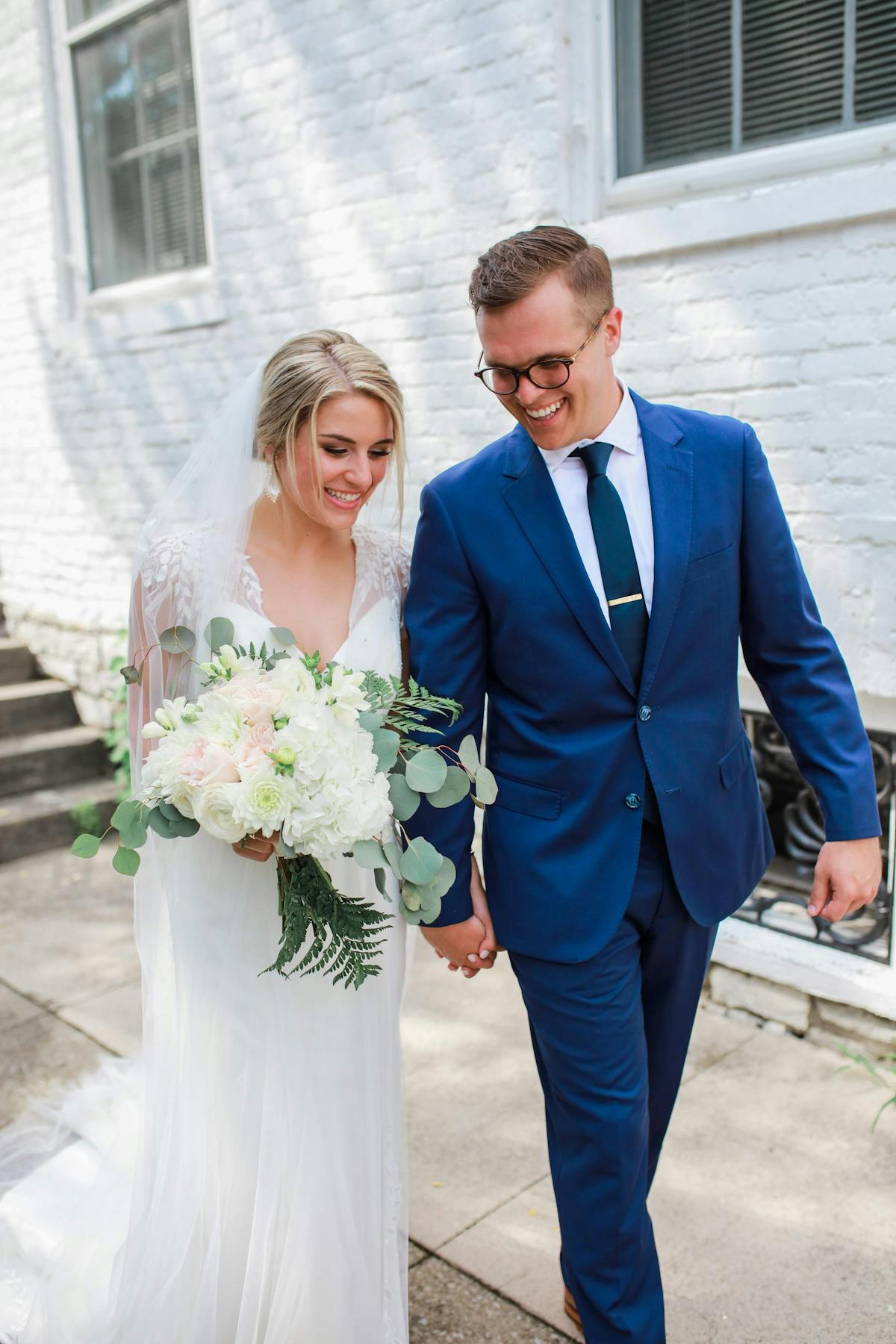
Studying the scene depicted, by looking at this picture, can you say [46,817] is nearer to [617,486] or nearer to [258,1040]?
[258,1040]

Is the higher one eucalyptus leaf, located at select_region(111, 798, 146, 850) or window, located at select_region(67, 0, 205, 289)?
window, located at select_region(67, 0, 205, 289)

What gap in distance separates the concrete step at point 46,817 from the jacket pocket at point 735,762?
13.8 ft

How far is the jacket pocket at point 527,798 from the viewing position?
2.10 meters

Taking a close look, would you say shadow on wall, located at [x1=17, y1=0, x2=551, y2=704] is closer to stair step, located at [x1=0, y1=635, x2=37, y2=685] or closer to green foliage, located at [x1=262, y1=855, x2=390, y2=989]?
stair step, located at [x1=0, y1=635, x2=37, y2=685]

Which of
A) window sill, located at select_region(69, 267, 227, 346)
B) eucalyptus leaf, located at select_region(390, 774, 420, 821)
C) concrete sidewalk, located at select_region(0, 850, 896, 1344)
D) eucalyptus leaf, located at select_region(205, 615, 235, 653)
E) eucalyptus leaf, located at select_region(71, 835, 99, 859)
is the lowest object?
concrete sidewalk, located at select_region(0, 850, 896, 1344)

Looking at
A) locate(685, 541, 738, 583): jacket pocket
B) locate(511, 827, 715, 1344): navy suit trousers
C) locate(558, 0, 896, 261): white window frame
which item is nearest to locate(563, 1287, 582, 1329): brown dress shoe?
locate(511, 827, 715, 1344): navy suit trousers

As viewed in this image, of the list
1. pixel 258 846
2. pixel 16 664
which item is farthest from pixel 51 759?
pixel 258 846

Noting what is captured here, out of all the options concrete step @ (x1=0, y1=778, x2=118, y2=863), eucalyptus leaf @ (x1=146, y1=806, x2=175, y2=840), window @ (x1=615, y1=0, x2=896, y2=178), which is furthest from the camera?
concrete step @ (x1=0, y1=778, x2=118, y2=863)

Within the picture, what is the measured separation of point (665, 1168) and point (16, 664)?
5043 mm

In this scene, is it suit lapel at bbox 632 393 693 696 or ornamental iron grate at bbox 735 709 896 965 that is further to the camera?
ornamental iron grate at bbox 735 709 896 965

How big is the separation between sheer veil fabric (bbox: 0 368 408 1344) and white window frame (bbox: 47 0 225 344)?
129 inches

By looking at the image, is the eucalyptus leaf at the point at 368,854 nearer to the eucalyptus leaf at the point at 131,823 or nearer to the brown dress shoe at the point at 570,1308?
the eucalyptus leaf at the point at 131,823

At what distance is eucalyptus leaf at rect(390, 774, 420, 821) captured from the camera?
193 cm

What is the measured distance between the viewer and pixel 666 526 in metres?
2.03
